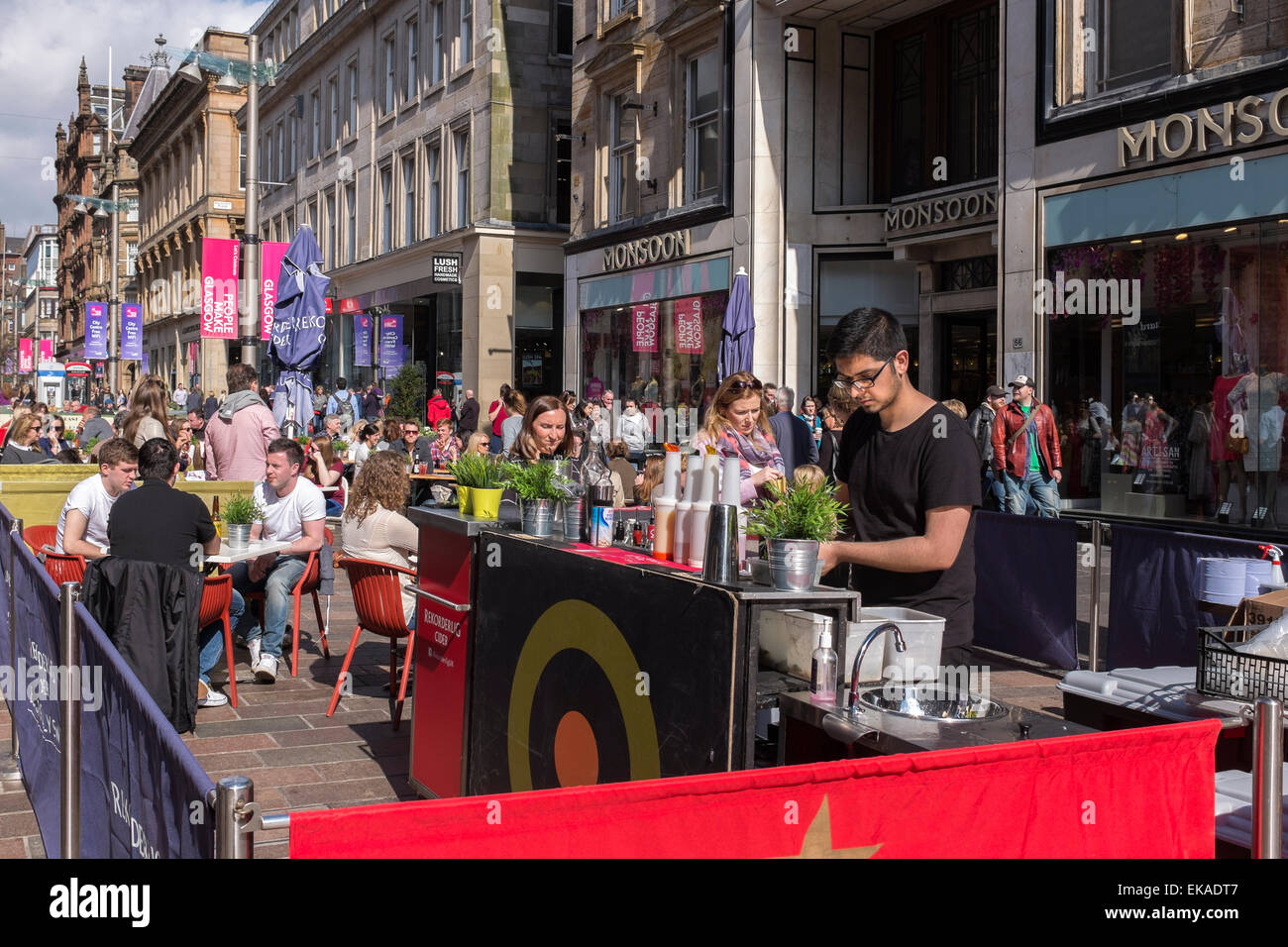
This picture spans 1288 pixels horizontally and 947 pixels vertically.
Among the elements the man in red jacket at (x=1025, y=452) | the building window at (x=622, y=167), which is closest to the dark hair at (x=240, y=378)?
the man in red jacket at (x=1025, y=452)

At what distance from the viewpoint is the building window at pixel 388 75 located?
3428 cm

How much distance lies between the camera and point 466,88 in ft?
98.2

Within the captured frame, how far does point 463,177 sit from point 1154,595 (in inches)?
972

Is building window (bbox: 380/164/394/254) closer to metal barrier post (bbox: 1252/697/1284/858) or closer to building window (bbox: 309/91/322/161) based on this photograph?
building window (bbox: 309/91/322/161)

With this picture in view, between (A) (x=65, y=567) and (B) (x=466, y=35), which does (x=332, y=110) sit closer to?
(B) (x=466, y=35)

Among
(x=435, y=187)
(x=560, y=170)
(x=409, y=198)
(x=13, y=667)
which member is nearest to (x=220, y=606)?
(x=13, y=667)

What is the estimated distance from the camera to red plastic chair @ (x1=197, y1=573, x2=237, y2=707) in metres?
7.58


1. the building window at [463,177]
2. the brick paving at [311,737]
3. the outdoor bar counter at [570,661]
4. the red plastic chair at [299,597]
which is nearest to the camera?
A: the outdoor bar counter at [570,661]

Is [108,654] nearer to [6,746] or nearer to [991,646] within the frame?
[6,746]

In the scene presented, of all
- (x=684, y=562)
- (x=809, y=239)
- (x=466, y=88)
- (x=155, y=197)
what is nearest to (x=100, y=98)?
(x=155, y=197)

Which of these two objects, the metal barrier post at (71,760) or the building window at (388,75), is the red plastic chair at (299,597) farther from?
the building window at (388,75)

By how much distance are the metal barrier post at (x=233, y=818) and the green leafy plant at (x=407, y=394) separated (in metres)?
28.3

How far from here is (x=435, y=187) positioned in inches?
1254
